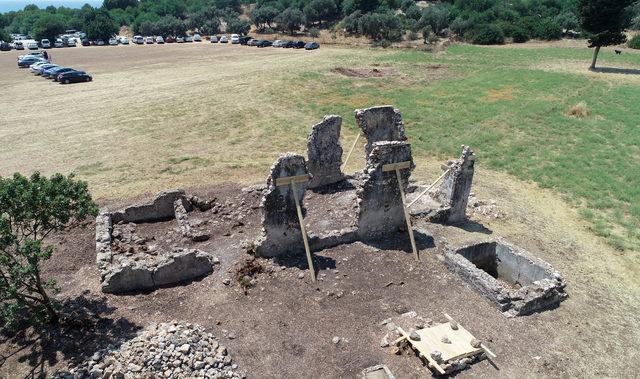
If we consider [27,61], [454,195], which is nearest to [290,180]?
[454,195]

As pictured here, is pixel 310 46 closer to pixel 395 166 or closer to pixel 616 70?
pixel 616 70

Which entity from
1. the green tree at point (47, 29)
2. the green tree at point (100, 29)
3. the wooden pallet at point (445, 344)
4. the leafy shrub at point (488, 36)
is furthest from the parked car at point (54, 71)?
the leafy shrub at point (488, 36)

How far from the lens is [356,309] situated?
44.0ft

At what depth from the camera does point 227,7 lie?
115438 millimetres

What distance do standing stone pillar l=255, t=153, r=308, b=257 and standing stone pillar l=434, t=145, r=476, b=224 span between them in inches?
243

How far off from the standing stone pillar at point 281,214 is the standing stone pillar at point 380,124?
21.8 ft

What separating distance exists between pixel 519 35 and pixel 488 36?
17.0ft

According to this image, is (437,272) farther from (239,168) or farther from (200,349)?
(239,168)

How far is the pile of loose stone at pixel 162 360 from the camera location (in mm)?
10805

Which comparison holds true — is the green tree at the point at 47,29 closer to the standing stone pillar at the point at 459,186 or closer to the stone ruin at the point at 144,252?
the stone ruin at the point at 144,252

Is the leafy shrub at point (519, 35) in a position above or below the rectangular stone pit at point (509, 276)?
above

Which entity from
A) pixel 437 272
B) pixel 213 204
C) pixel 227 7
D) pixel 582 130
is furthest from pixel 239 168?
pixel 227 7

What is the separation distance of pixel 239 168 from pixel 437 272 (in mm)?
12491

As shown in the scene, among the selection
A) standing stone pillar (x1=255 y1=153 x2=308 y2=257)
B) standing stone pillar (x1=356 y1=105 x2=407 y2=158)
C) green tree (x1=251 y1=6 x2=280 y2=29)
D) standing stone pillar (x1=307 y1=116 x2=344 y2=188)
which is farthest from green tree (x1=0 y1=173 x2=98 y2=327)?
green tree (x1=251 y1=6 x2=280 y2=29)
